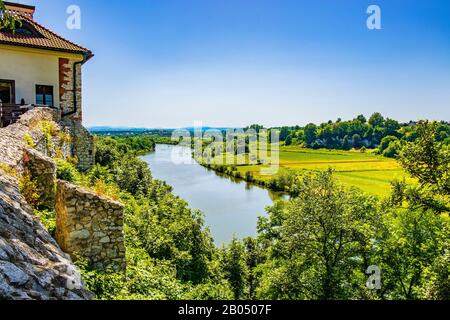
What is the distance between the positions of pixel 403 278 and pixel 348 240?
3.16 meters

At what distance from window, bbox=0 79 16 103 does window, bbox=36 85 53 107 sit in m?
0.95

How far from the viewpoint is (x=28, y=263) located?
346 cm

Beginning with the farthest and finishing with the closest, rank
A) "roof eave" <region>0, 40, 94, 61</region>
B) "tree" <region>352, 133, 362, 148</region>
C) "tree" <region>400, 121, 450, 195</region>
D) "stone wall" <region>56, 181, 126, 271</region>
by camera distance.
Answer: "tree" <region>352, 133, 362, 148</region> → "roof eave" <region>0, 40, 94, 61</region> → "tree" <region>400, 121, 450, 195</region> → "stone wall" <region>56, 181, 126, 271</region>

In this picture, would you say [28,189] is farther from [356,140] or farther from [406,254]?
[356,140]

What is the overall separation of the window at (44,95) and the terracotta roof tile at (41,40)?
179 cm

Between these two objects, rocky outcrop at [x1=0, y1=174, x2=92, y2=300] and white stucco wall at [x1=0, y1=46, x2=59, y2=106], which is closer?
rocky outcrop at [x1=0, y1=174, x2=92, y2=300]

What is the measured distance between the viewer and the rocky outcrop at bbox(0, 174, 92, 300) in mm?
3057

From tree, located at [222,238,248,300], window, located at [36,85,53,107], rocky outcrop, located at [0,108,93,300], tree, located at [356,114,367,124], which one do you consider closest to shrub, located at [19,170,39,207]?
rocky outcrop, located at [0,108,93,300]

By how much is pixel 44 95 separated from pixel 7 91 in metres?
1.48

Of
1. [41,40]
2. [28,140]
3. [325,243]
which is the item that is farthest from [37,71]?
[325,243]

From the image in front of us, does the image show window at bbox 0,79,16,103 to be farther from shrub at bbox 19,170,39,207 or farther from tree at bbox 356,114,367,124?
tree at bbox 356,114,367,124
